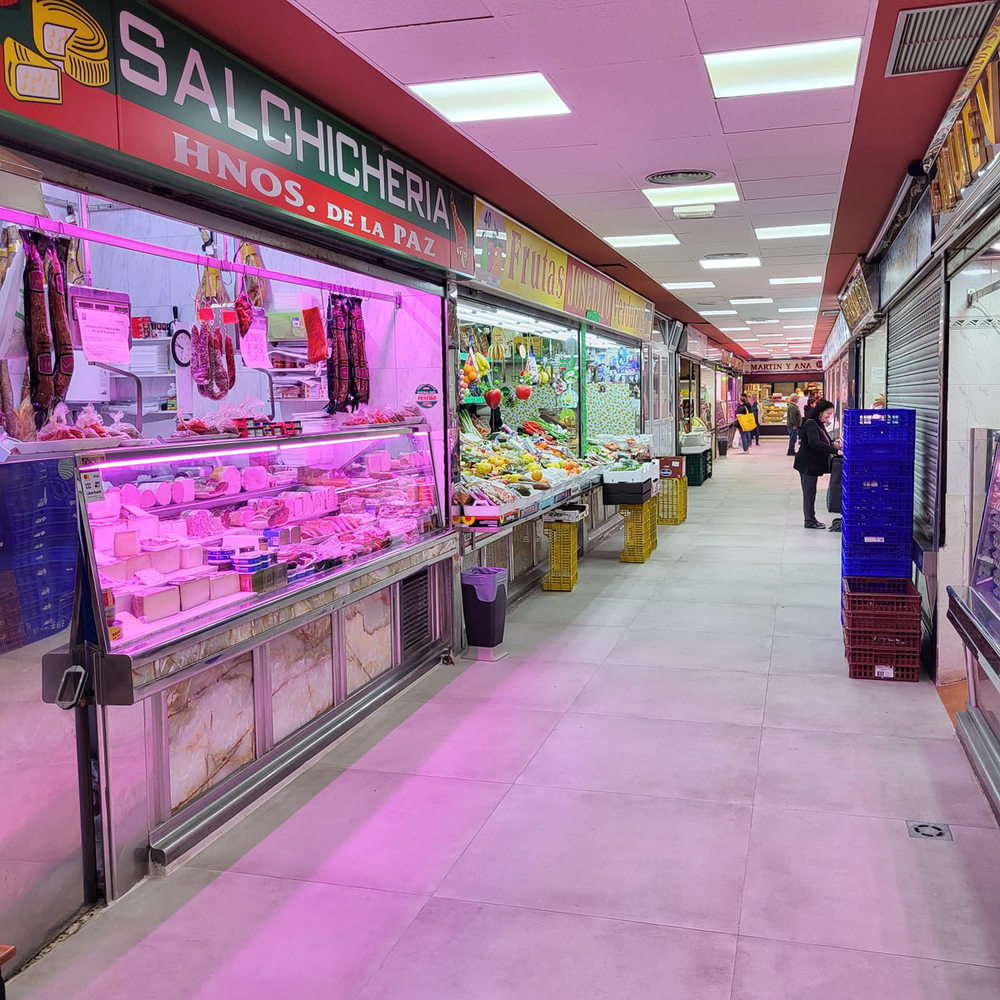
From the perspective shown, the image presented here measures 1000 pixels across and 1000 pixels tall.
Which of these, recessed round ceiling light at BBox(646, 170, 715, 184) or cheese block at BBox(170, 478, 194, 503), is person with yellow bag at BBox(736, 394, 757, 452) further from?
cheese block at BBox(170, 478, 194, 503)

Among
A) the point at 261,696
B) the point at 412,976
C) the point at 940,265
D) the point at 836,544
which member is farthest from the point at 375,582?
the point at 836,544

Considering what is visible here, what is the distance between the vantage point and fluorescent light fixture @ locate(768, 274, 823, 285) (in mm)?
11328

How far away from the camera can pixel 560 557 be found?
8281 mm

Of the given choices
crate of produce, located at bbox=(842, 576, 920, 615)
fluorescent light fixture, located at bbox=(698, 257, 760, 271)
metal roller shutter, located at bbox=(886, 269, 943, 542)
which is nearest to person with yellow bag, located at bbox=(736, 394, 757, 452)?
fluorescent light fixture, located at bbox=(698, 257, 760, 271)

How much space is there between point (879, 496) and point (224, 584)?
3947mm

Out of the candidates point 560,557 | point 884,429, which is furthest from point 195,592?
point 560,557

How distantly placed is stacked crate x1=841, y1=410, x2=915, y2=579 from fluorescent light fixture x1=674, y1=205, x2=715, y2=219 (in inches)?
79.3

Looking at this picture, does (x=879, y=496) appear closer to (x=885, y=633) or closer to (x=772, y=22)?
(x=885, y=633)

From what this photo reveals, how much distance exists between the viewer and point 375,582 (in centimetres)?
487

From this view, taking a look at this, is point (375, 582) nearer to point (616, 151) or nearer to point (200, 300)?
point (200, 300)

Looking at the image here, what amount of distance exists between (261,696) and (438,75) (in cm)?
278

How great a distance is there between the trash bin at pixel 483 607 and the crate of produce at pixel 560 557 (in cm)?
205

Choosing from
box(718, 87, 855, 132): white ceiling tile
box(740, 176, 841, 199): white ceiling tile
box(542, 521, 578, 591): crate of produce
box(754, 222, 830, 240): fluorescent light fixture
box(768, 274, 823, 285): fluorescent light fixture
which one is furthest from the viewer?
box(768, 274, 823, 285): fluorescent light fixture

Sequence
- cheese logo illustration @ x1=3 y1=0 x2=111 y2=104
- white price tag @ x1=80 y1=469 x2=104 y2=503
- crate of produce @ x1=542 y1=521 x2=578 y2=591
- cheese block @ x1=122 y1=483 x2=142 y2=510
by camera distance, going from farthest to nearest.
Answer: crate of produce @ x1=542 y1=521 x2=578 y2=591, cheese block @ x1=122 y1=483 x2=142 y2=510, white price tag @ x1=80 y1=469 x2=104 y2=503, cheese logo illustration @ x1=3 y1=0 x2=111 y2=104
